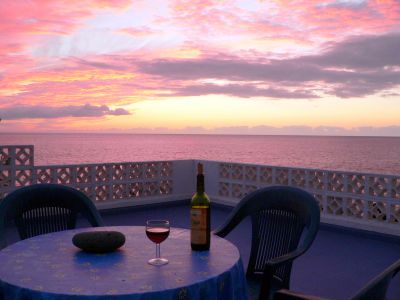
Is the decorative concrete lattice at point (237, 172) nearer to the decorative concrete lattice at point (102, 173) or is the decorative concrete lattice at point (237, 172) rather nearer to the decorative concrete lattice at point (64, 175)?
the decorative concrete lattice at point (102, 173)

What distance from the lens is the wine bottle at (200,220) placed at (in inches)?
69.8

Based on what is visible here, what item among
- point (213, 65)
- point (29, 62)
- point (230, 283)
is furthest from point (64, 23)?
point (230, 283)

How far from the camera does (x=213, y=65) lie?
41.0 ft

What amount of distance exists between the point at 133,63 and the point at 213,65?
7.21ft

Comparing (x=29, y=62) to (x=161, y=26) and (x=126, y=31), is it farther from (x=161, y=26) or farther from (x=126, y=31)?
(x=161, y=26)

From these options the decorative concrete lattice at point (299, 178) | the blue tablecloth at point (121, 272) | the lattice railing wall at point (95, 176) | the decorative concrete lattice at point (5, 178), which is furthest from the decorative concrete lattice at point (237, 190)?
the blue tablecloth at point (121, 272)

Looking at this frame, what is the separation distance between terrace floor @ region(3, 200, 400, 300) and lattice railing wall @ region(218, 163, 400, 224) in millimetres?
267

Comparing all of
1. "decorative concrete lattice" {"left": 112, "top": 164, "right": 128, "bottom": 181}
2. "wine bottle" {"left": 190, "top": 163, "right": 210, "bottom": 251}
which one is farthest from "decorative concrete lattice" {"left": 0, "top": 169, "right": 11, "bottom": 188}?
"wine bottle" {"left": 190, "top": 163, "right": 210, "bottom": 251}

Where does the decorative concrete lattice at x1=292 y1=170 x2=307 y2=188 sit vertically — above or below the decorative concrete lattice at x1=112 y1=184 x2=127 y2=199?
above

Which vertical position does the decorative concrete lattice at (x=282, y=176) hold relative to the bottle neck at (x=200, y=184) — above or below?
below

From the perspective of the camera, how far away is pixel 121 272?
5.22 ft

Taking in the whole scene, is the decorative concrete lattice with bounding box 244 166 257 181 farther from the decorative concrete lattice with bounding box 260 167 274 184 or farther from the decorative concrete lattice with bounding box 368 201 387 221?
the decorative concrete lattice with bounding box 368 201 387 221

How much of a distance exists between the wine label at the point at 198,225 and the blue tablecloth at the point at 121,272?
6 cm

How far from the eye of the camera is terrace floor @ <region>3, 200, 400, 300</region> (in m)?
3.65
